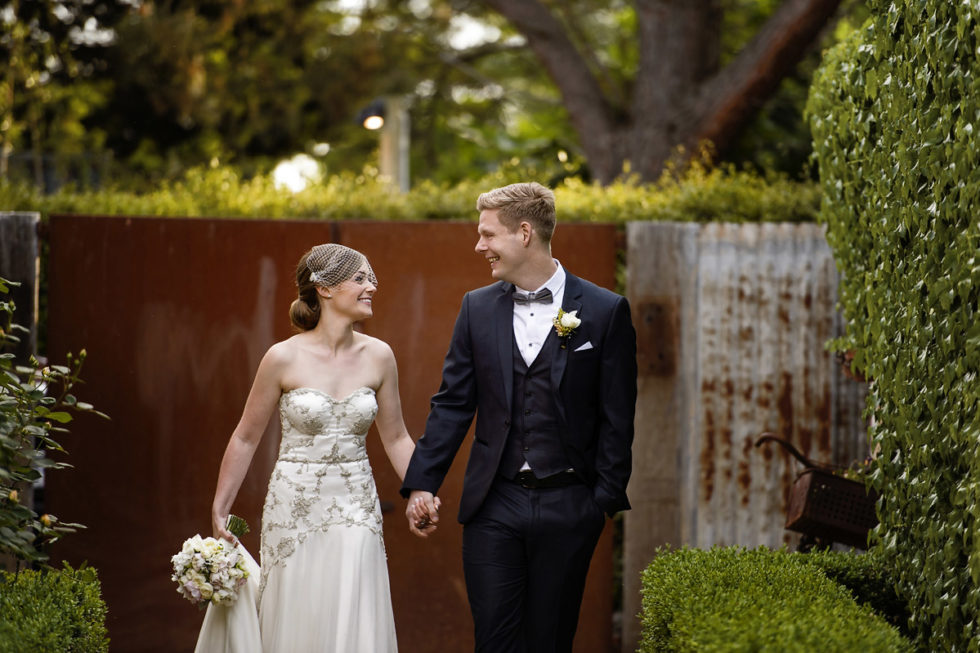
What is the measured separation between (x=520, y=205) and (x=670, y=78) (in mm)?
7508

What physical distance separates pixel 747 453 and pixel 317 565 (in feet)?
9.80

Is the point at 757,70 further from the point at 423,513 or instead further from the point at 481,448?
the point at 423,513

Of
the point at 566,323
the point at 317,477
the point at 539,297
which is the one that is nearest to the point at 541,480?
the point at 566,323

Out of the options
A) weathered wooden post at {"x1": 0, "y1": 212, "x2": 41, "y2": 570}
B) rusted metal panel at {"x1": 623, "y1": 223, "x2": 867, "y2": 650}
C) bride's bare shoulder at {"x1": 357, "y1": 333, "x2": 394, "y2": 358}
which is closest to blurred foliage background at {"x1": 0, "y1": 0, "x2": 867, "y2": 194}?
rusted metal panel at {"x1": 623, "y1": 223, "x2": 867, "y2": 650}

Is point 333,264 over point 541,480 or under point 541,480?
over

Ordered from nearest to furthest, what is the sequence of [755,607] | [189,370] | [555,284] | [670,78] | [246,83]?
1. [755,607]
2. [555,284]
3. [189,370]
4. [670,78]
5. [246,83]

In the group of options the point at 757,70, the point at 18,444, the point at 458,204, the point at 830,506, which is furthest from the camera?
the point at 757,70

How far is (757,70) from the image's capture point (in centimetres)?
1074

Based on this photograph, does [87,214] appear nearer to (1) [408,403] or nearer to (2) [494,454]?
(1) [408,403]

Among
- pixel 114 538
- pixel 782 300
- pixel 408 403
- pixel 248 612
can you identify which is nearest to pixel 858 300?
pixel 782 300

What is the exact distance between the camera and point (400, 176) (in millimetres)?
11641

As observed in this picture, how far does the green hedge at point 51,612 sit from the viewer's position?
3689 millimetres

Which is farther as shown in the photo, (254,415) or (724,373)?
(724,373)

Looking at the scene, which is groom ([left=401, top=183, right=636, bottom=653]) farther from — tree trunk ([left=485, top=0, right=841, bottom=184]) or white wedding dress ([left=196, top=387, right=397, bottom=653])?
tree trunk ([left=485, top=0, right=841, bottom=184])
